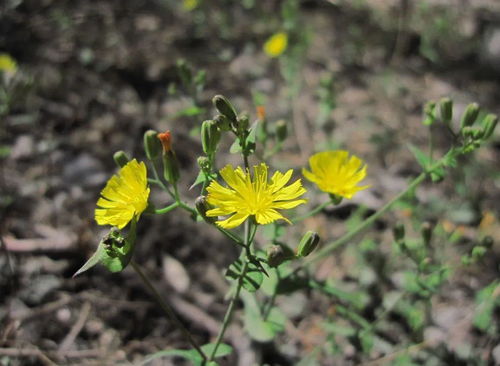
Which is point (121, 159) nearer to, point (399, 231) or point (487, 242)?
point (399, 231)

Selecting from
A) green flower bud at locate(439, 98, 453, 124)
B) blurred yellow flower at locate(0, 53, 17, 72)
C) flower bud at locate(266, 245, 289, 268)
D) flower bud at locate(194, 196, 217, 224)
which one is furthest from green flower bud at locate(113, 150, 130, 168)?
blurred yellow flower at locate(0, 53, 17, 72)

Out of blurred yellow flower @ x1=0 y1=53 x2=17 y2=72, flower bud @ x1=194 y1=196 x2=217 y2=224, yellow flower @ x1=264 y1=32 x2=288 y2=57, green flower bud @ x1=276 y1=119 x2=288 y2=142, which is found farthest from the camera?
yellow flower @ x1=264 y1=32 x2=288 y2=57

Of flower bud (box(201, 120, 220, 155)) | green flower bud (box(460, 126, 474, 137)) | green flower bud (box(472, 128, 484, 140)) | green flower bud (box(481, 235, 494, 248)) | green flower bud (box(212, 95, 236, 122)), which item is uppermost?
green flower bud (box(472, 128, 484, 140))

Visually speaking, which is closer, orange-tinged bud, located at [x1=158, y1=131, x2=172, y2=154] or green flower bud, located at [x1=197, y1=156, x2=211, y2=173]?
green flower bud, located at [x1=197, y1=156, x2=211, y2=173]

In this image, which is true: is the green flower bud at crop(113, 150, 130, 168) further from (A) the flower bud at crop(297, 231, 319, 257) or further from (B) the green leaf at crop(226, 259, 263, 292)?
(A) the flower bud at crop(297, 231, 319, 257)

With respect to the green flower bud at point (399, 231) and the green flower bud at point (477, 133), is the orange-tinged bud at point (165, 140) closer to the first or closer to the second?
the green flower bud at point (399, 231)

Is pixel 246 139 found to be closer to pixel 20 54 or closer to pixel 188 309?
pixel 188 309

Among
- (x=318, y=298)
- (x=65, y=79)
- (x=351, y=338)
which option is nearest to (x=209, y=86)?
(x=65, y=79)

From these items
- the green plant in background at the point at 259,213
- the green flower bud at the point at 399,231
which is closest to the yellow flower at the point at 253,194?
the green plant in background at the point at 259,213
